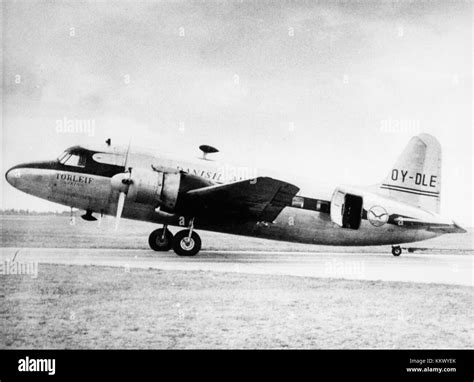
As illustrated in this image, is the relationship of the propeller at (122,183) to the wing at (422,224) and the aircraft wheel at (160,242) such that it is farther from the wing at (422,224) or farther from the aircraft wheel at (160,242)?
the wing at (422,224)

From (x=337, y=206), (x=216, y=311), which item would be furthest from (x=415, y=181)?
(x=216, y=311)

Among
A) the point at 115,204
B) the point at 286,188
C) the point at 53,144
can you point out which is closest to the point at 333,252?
the point at 286,188

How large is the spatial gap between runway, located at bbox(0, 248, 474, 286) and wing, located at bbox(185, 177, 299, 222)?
0.88 meters

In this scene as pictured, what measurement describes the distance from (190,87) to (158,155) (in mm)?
2331

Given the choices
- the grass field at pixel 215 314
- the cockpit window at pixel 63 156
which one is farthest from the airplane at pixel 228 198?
the grass field at pixel 215 314

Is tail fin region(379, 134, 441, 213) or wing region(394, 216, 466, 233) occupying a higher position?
tail fin region(379, 134, 441, 213)

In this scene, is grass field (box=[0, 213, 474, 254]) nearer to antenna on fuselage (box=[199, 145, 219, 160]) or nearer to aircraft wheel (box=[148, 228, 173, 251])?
aircraft wheel (box=[148, 228, 173, 251])

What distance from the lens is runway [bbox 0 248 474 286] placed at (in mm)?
6938

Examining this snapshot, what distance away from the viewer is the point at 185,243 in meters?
8.55

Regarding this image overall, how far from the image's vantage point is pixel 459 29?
6445mm

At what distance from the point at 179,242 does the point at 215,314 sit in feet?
11.5
